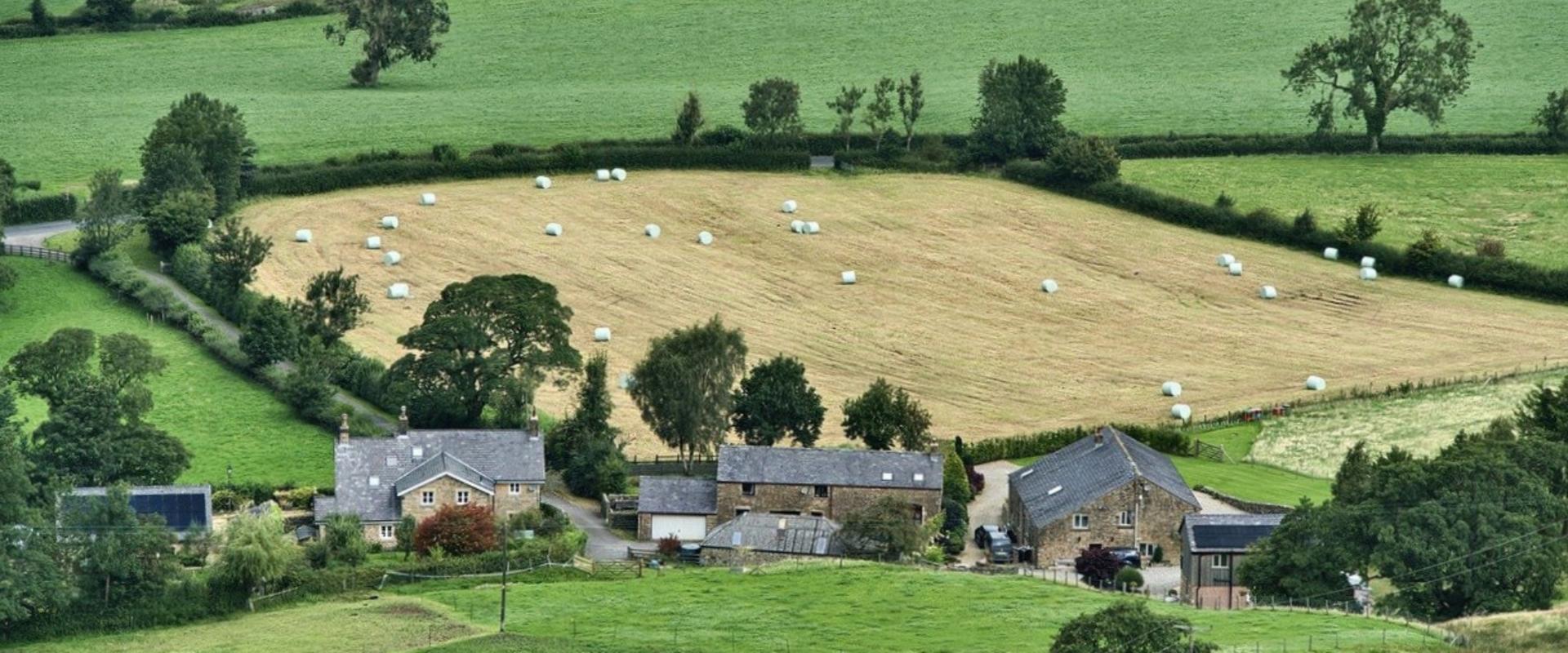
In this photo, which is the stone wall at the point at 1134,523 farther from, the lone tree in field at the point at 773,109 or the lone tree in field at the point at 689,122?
the lone tree in field at the point at 689,122

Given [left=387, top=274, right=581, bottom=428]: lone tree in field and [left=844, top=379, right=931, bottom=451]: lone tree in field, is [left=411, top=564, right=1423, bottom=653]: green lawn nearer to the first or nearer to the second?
[left=844, top=379, right=931, bottom=451]: lone tree in field

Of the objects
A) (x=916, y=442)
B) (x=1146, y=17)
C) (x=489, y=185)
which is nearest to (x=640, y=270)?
(x=489, y=185)

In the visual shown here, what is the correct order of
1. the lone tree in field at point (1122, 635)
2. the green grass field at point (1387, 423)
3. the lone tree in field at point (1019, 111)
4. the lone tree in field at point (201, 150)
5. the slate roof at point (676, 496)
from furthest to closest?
the lone tree in field at point (1019, 111) < the lone tree in field at point (201, 150) < the green grass field at point (1387, 423) < the slate roof at point (676, 496) < the lone tree in field at point (1122, 635)

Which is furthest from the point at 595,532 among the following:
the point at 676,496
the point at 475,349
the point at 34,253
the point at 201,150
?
the point at 201,150

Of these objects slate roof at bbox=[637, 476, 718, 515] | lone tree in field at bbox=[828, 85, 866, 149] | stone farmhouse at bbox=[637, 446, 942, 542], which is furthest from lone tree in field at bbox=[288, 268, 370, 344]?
lone tree in field at bbox=[828, 85, 866, 149]

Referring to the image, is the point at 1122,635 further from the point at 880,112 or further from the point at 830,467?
the point at 880,112

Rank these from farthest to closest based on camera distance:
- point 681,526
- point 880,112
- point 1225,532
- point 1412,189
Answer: point 880,112 → point 1412,189 → point 681,526 → point 1225,532

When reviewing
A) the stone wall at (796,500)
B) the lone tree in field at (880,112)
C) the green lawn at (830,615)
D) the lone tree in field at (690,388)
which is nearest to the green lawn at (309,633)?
the green lawn at (830,615)
